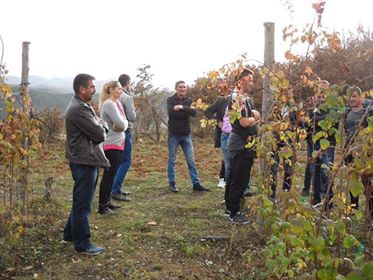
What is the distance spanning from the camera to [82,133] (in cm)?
447

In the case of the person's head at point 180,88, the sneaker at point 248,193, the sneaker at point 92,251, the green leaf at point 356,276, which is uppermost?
the person's head at point 180,88

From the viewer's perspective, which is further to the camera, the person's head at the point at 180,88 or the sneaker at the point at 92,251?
the person's head at the point at 180,88

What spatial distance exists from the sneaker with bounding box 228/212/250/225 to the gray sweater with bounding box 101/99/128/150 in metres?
1.68

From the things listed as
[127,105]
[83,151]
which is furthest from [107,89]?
[83,151]

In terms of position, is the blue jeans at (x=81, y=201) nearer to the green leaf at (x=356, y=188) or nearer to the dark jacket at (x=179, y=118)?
the dark jacket at (x=179, y=118)

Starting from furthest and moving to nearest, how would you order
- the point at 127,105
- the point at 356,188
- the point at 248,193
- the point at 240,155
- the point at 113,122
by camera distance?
1. the point at 248,193
2. the point at 127,105
3. the point at 113,122
4. the point at 240,155
5. the point at 356,188

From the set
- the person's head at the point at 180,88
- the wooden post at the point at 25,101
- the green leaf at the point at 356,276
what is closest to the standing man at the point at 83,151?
the wooden post at the point at 25,101

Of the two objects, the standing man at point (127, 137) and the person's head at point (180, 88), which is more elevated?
the person's head at point (180, 88)

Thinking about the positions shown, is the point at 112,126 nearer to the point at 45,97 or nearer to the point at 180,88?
the point at 180,88

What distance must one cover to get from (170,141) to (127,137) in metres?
0.93

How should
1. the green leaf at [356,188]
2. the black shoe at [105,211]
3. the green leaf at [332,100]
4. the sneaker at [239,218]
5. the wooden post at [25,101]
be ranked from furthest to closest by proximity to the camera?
the black shoe at [105,211] < the sneaker at [239,218] < the wooden post at [25,101] < the green leaf at [332,100] < the green leaf at [356,188]

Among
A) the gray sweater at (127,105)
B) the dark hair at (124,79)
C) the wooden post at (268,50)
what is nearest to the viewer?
the wooden post at (268,50)

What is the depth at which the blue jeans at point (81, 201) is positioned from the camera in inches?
176

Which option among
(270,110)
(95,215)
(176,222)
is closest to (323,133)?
(270,110)
